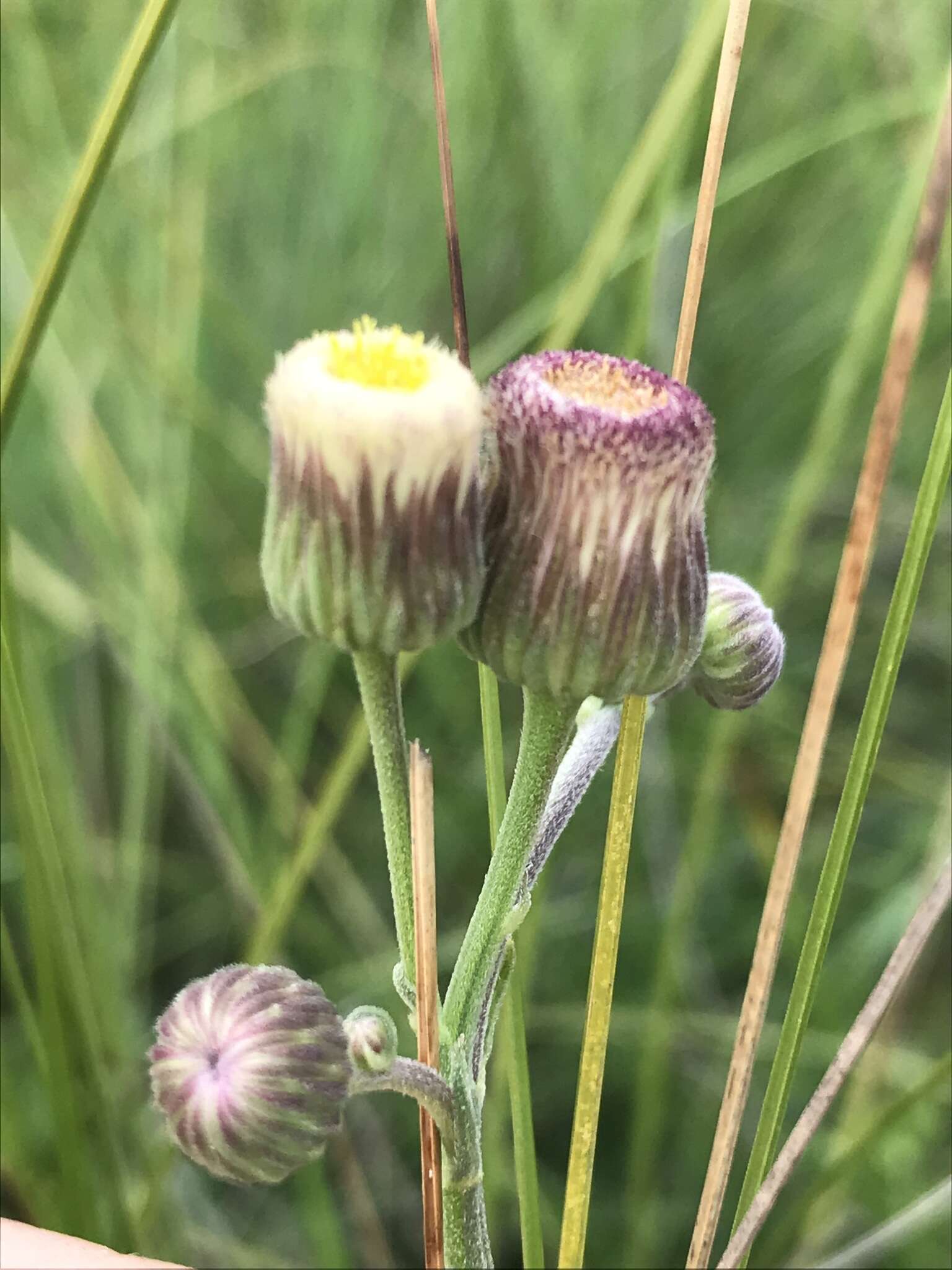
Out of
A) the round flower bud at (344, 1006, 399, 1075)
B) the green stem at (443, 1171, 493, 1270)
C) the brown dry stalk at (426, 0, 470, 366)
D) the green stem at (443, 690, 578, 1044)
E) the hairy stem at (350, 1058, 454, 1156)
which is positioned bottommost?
the green stem at (443, 1171, 493, 1270)

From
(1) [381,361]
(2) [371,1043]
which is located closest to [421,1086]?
(2) [371,1043]

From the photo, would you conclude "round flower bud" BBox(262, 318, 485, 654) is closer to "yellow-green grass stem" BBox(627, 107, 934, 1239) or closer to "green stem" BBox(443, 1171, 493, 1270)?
"green stem" BBox(443, 1171, 493, 1270)

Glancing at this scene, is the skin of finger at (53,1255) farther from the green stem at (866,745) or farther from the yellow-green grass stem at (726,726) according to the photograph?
the yellow-green grass stem at (726,726)

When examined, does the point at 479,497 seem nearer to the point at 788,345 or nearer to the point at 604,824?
the point at 604,824

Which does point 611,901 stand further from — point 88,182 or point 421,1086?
point 88,182

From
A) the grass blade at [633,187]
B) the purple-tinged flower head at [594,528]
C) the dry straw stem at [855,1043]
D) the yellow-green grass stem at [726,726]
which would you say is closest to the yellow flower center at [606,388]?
the purple-tinged flower head at [594,528]

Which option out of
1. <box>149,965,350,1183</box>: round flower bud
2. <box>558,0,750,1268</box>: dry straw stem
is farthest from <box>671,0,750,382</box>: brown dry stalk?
<box>149,965,350,1183</box>: round flower bud
